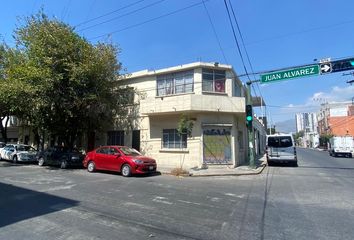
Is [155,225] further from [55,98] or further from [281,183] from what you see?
[55,98]

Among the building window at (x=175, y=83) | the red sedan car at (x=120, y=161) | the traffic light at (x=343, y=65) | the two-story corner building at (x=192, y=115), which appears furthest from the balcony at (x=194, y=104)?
the traffic light at (x=343, y=65)

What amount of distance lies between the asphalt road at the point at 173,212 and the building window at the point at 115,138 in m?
12.1

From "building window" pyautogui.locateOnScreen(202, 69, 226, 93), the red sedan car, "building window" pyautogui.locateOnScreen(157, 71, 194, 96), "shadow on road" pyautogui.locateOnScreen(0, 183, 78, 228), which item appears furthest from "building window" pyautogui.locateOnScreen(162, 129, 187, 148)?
"shadow on road" pyautogui.locateOnScreen(0, 183, 78, 228)

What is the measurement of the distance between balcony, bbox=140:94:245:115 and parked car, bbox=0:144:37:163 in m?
11.1

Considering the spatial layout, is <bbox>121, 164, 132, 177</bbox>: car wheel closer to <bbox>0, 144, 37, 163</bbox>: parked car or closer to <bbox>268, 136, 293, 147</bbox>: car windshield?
<bbox>0, 144, 37, 163</bbox>: parked car

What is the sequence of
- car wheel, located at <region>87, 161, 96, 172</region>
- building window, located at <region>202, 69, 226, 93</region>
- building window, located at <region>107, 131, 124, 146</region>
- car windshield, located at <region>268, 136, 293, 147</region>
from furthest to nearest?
building window, located at <region>107, 131, 124, 146</region> < car windshield, located at <region>268, 136, 293, 147</region> < building window, located at <region>202, 69, 226, 93</region> < car wheel, located at <region>87, 161, 96, 172</region>

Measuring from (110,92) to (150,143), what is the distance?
5.27m

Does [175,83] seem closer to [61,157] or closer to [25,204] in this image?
[61,157]

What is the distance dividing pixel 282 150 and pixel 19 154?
21.3 metres

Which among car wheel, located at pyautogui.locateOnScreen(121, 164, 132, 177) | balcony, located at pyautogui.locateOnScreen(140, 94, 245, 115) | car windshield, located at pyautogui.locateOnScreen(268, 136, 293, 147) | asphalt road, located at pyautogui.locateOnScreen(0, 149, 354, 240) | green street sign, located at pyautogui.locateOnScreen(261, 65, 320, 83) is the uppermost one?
green street sign, located at pyautogui.locateOnScreen(261, 65, 320, 83)

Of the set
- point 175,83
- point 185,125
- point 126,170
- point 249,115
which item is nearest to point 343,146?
point 249,115

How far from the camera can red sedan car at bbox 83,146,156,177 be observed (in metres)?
15.7

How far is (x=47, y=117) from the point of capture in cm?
2130

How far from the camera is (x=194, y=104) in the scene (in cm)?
1923
